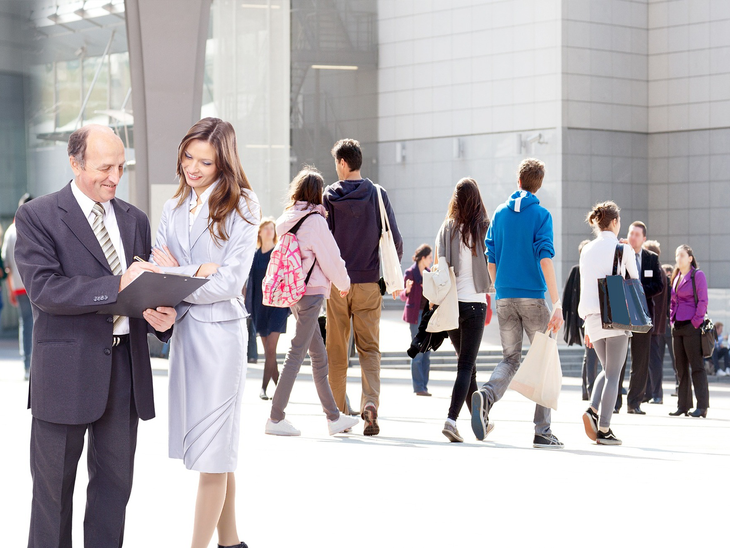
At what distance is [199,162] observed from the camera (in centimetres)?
383

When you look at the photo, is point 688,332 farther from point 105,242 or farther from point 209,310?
point 105,242

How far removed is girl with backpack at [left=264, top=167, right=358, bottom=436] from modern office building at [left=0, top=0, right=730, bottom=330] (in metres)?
19.0

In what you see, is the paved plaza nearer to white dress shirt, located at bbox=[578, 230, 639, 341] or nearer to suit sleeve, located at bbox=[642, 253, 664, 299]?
white dress shirt, located at bbox=[578, 230, 639, 341]

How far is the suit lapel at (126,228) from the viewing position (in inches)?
146

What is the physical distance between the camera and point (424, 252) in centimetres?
1341

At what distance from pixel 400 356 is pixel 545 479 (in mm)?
13714

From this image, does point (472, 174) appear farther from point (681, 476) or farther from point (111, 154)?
point (111, 154)

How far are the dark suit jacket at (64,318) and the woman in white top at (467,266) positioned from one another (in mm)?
4174

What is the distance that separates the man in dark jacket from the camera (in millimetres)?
7535

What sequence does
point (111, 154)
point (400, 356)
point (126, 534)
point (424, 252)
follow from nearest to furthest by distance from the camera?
point (111, 154) < point (126, 534) < point (424, 252) < point (400, 356)

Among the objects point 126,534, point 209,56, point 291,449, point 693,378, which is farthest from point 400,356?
point 126,534

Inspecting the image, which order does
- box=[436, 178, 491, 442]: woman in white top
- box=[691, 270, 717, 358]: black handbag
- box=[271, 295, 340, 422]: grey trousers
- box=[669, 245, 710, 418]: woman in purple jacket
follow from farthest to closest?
box=[691, 270, 717, 358]: black handbag
box=[669, 245, 710, 418]: woman in purple jacket
box=[436, 178, 491, 442]: woman in white top
box=[271, 295, 340, 422]: grey trousers

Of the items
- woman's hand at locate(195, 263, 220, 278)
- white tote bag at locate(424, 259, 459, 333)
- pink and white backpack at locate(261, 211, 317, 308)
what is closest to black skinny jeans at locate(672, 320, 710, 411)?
white tote bag at locate(424, 259, 459, 333)

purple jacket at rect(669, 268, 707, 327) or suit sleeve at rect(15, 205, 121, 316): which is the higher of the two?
suit sleeve at rect(15, 205, 121, 316)
